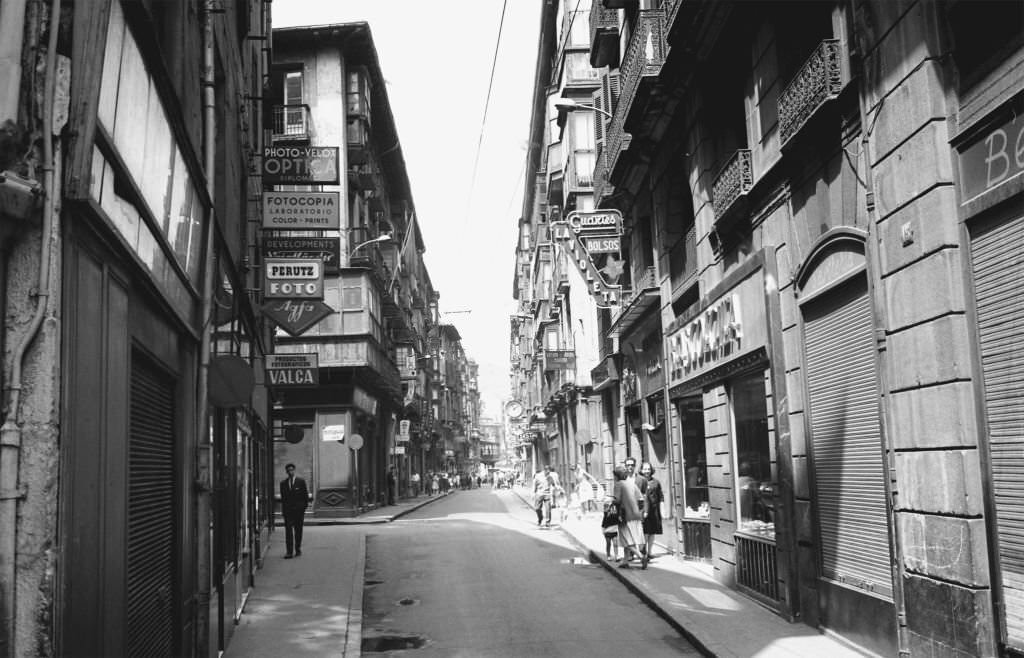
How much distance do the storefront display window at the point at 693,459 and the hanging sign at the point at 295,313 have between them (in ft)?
23.1

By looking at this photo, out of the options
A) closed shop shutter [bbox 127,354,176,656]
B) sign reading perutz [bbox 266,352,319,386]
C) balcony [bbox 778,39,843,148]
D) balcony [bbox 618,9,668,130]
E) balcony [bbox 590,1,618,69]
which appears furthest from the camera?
balcony [bbox 590,1,618,69]

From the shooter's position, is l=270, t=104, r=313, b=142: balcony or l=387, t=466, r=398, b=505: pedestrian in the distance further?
l=387, t=466, r=398, b=505: pedestrian in the distance

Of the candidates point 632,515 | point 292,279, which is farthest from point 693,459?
point 292,279

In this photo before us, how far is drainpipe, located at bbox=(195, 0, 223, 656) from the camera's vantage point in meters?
8.76

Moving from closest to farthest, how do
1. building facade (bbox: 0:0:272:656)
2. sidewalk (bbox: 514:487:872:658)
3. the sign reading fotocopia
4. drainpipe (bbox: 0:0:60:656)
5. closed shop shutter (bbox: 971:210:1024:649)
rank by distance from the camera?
drainpipe (bbox: 0:0:60:656)
building facade (bbox: 0:0:272:656)
closed shop shutter (bbox: 971:210:1024:649)
sidewalk (bbox: 514:487:872:658)
the sign reading fotocopia

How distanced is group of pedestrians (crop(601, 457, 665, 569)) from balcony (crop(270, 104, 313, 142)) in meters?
20.7

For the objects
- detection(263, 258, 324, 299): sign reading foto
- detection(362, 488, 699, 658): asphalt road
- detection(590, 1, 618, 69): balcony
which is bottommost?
detection(362, 488, 699, 658): asphalt road

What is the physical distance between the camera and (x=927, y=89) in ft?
24.9

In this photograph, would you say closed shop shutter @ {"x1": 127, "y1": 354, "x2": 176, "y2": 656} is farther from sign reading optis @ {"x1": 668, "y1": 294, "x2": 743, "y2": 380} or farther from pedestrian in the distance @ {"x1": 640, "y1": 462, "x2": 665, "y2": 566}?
pedestrian in the distance @ {"x1": 640, "y1": 462, "x2": 665, "y2": 566}

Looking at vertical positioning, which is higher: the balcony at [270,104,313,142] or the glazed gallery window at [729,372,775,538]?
the balcony at [270,104,313,142]

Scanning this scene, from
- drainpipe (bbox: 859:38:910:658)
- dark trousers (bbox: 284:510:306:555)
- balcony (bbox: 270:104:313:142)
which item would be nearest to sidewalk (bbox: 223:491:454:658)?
dark trousers (bbox: 284:510:306:555)

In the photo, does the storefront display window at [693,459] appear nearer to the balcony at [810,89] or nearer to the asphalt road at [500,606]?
the asphalt road at [500,606]

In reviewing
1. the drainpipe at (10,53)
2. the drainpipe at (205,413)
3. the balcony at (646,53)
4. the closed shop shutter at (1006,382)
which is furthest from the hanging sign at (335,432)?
the drainpipe at (10,53)

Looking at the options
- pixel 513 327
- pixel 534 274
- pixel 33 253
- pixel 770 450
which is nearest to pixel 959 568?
pixel 770 450
